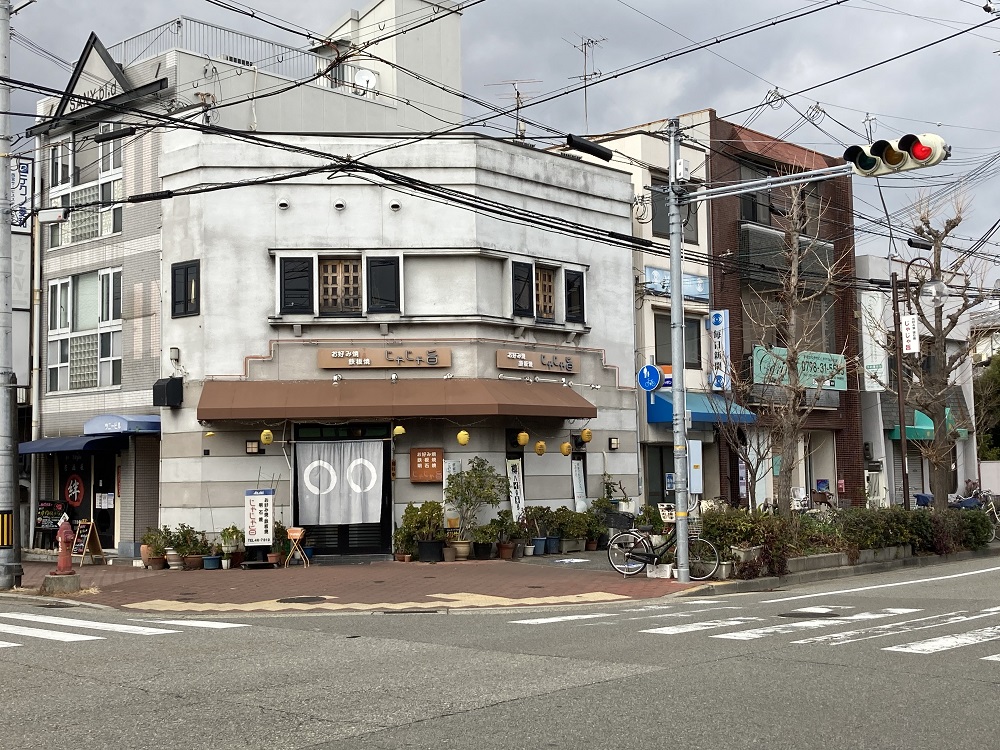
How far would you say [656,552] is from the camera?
20.1 m

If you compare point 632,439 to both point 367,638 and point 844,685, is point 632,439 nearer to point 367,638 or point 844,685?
point 367,638

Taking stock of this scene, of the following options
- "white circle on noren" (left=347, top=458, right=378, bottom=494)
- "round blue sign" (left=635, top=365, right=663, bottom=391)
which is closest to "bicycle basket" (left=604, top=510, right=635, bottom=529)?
"round blue sign" (left=635, top=365, right=663, bottom=391)

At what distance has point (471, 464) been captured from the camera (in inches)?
936

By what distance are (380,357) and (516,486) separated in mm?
4394

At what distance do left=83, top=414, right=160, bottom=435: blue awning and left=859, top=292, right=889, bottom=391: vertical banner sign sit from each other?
22.4 m

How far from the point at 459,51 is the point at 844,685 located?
2856 cm

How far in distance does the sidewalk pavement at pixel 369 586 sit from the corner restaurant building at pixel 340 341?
1.88 meters

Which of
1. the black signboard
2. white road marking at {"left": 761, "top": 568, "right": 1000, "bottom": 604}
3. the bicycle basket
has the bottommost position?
white road marking at {"left": 761, "top": 568, "right": 1000, "bottom": 604}

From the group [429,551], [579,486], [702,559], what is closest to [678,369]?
[702,559]

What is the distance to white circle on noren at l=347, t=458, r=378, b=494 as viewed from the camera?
23.6 metres

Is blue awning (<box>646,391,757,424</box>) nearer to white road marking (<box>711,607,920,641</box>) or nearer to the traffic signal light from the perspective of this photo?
white road marking (<box>711,607,920,641</box>)

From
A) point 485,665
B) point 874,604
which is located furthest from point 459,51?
point 485,665

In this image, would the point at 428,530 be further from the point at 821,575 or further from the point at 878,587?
the point at 878,587

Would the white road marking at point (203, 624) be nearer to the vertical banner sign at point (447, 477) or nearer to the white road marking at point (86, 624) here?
the white road marking at point (86, 624)
